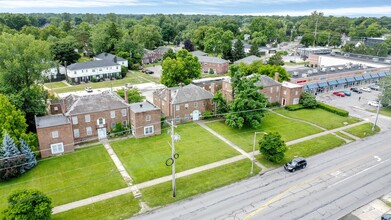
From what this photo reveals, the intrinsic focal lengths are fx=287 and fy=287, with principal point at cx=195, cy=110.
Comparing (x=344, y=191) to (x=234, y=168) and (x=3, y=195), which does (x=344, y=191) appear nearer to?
(x=234, y=168)

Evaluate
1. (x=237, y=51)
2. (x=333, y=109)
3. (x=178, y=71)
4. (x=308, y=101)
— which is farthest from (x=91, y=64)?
(x=333, y=109)

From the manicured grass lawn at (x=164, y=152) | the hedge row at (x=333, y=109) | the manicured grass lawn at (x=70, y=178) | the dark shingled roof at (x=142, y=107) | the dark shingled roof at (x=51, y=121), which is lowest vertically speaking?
the manicured grass lawn at (x=70, y=178)

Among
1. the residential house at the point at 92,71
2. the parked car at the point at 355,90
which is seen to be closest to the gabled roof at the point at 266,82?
the parked car at the point at 355,90

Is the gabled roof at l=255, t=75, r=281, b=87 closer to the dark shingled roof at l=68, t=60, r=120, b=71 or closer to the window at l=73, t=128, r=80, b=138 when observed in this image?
the window at l=73, t=128, r=80, b=138

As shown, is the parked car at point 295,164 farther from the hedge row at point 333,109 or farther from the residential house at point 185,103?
the hedge row at point 333,109

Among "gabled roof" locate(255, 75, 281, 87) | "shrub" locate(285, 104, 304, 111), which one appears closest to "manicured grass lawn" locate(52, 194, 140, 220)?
"gabled roof" locate(255, 75, 281, 87)

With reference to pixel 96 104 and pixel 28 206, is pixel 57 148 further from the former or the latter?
pixel 28 206
